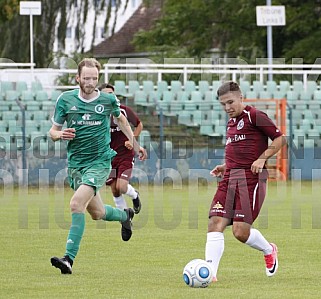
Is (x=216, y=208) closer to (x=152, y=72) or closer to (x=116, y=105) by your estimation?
(x=116, y=105)

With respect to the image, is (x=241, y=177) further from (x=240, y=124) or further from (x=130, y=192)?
(x=130, y=192)

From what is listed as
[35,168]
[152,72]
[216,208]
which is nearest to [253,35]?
[152,72]

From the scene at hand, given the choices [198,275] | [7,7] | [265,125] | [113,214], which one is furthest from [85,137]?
[7,7]

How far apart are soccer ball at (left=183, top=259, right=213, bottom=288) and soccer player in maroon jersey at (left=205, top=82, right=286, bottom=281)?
10.2 inches

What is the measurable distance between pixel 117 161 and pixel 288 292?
6.95 m

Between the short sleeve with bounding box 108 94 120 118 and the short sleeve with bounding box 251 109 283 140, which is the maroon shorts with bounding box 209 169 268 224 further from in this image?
the short sleeve with bounding box 108 94 120 118

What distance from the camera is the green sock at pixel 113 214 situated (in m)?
11.1

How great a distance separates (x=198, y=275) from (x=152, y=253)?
289cm

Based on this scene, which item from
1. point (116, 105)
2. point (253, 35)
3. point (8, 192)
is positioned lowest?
point (8, 192)

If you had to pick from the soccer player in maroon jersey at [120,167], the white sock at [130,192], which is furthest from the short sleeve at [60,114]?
the white sock at [130,192]

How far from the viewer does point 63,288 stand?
29.6 feet

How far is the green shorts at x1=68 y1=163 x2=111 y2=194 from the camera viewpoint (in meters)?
10.3

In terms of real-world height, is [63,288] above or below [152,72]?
below

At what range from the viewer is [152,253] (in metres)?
11.9
